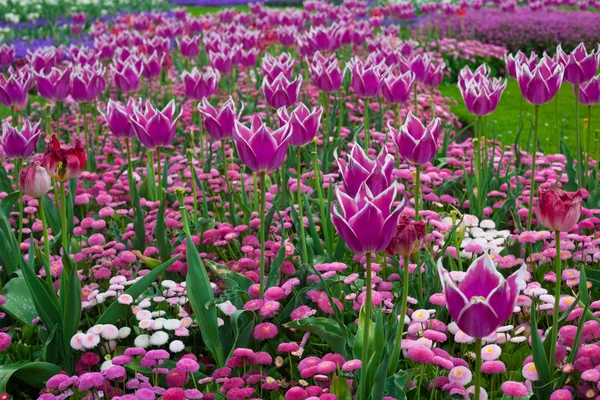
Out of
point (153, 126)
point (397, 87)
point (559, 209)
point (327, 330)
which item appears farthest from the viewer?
point (397, 87)

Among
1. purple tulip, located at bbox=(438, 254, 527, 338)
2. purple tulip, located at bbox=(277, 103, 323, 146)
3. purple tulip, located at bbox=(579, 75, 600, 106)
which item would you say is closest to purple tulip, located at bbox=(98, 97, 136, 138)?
purple tulip, located at bbox=(277, 103, 323, 146)

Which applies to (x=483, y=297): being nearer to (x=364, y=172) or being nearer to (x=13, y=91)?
(x=364, y=172)

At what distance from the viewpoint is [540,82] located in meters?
3.49

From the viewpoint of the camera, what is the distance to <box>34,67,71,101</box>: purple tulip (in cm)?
457

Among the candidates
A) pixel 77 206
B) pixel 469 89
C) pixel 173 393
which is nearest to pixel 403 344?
pixel 173 393

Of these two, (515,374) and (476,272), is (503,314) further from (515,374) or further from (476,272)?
(515,374)

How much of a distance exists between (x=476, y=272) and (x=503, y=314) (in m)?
0.11

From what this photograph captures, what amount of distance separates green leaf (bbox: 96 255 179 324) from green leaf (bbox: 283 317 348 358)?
51cm

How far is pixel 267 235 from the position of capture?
3625mm

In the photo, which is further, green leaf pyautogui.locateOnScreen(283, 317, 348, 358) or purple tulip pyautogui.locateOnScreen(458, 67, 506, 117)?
purple tulip pyautogui.locateOnScreen(458, 67, 506, 117)

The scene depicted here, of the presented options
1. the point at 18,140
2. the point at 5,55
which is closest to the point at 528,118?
the point at 5,55

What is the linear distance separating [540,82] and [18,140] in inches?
98.5

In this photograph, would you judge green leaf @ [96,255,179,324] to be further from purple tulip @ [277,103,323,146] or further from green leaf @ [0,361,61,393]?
purple tulip @ [277,103,323,146]

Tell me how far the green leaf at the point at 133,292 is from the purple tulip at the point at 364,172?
0.77 metres
